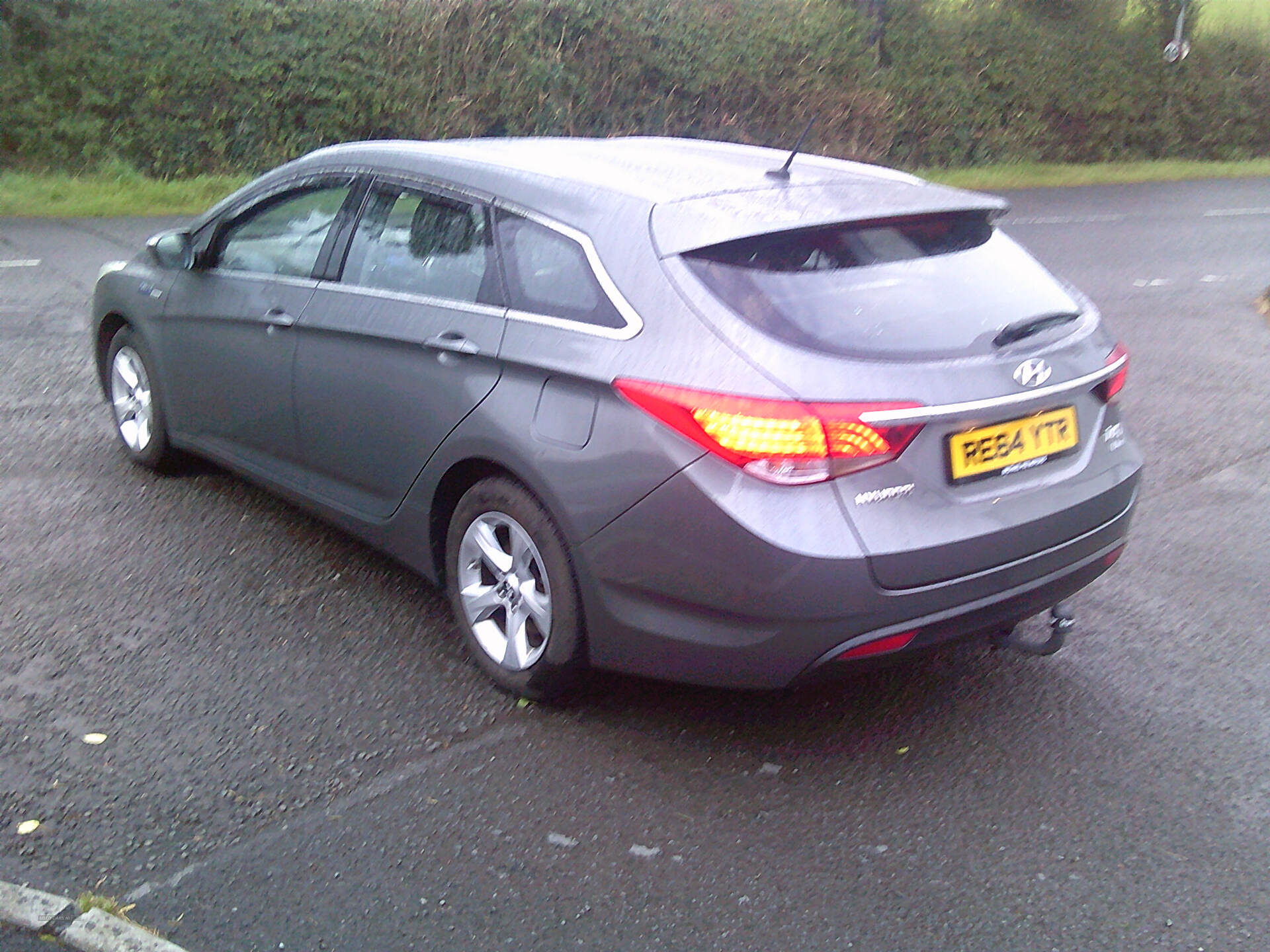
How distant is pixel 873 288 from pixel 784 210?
0.36 m

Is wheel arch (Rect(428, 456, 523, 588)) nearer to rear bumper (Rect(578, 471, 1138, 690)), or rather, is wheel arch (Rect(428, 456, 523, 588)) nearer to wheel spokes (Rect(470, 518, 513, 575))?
wheel spokes (Rect(470, 518, 513, 575))

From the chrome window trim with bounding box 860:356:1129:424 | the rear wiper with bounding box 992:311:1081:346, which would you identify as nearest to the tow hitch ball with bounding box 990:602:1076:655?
the chrome window trim with bounding box 860:356:1129:424

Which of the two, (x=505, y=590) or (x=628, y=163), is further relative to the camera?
(x=628, y=163)

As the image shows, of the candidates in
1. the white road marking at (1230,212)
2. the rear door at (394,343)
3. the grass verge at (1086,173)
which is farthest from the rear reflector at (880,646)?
the grass verge at (1086,173)

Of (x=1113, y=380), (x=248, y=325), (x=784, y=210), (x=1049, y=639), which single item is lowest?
(x=1049, y=639)

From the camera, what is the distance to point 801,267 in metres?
3.70

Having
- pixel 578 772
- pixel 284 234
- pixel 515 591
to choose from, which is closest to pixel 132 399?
pixel 284 234

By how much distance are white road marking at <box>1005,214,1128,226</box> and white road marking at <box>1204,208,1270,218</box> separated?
1.26m

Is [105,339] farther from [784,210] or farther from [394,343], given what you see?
[784,210]

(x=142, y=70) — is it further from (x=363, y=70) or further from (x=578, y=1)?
(x=578, y=1)

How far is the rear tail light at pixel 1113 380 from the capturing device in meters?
3.96

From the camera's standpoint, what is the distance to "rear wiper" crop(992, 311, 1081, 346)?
12.3 ft

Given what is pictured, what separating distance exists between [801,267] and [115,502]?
3.57 m

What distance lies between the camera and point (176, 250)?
5637 millimetres
